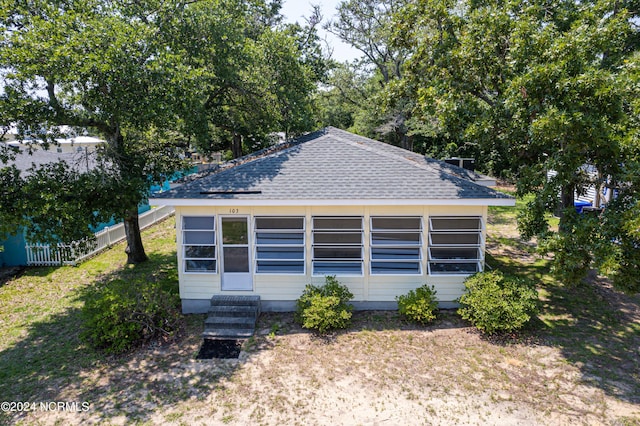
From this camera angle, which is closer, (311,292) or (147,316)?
(147,316)

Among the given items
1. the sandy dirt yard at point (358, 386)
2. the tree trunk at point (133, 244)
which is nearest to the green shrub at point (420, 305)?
the sandy dirt yard at point (358, 386)

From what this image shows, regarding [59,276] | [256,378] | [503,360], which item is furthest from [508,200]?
[59,276]

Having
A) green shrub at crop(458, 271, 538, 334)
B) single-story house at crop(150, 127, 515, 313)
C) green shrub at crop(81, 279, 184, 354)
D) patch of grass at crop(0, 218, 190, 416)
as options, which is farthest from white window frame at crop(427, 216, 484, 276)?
patch of grass at crop(0, 218, 190, 416)

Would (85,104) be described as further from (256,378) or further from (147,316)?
(256,378)

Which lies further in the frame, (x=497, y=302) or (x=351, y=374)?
(x=497, y=302)

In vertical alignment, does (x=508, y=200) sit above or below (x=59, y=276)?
above

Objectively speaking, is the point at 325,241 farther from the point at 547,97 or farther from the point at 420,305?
the point at 547,97

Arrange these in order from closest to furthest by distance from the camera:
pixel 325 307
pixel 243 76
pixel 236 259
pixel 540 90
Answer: pixel 540 90 < pixel 325 307 < pixel 236 259 < pixel 243 76

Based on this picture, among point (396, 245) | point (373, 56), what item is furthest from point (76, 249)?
point (373, 56)
